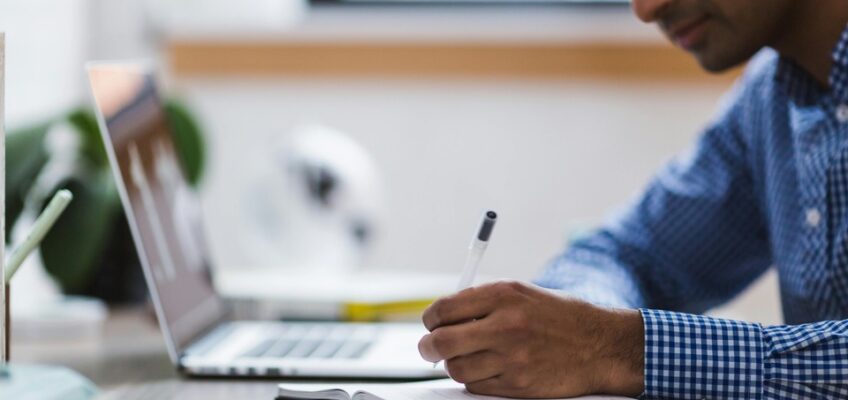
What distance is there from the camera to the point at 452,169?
2.58 m

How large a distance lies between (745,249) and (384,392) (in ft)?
2.51

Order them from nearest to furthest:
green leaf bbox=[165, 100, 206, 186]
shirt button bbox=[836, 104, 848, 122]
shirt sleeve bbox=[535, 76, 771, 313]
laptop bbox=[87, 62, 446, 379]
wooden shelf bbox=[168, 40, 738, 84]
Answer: laptop bbox=[87, 62, 446, 379], shirt button bbox=[836, 104, 848, 122], shirt sleeve bbox=[535, 76, 771, 313], green leaf bbox=[165, 100, 206, 186], wooden shelf bbox=[168, 40, 738, 84]

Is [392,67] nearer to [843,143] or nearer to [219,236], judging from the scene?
[219,236]

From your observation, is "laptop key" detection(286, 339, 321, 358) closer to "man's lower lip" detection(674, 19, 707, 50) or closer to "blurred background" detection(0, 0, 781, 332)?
"man's lower lip" detection(674, 19, 707, 50)

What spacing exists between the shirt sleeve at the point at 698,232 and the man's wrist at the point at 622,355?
1.60ft

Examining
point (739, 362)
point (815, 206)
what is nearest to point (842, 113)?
point (815, 206)

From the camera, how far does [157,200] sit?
3.74ft

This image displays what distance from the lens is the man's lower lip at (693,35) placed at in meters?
1.25

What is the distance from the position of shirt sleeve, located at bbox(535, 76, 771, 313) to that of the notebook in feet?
1.78

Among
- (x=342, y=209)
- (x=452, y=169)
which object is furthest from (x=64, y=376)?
(x=452, y=169)

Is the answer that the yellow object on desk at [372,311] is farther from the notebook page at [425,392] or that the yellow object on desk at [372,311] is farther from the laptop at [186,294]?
the notebook page at [425,392]

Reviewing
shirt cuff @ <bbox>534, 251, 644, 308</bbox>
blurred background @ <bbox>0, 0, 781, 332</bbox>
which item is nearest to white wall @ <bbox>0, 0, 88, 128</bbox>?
blurred background @ <bbox>0, 0, 781, 332</bbox>

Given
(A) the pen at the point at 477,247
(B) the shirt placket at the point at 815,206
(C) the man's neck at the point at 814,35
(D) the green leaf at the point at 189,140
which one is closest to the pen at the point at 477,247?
(A) the pen at the point at 477,247

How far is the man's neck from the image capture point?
4.02 ft
